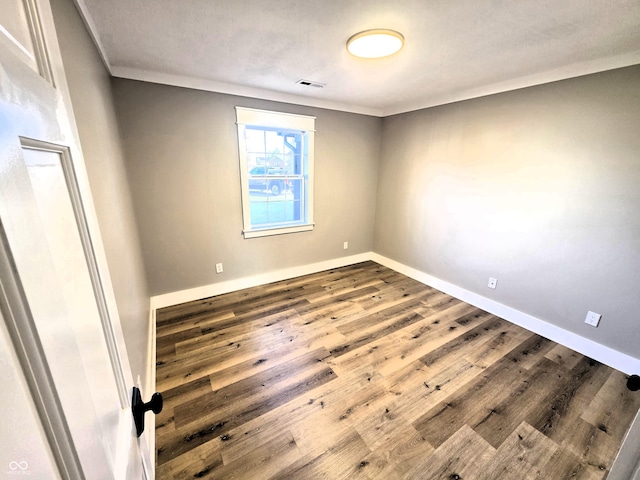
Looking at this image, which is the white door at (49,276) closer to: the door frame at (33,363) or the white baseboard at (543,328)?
the door frame at (33,363)

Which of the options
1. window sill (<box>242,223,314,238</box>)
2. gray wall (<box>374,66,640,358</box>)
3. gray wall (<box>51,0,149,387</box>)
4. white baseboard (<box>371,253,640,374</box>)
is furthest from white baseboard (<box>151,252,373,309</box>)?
gray wall (<box>51,0,149,387</box>)

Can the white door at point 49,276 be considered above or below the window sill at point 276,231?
above

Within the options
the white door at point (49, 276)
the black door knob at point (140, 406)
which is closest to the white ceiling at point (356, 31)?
the white door at point (49, 276)

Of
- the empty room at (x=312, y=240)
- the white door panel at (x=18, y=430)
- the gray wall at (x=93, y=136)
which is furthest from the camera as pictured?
the gray wall at (x=93, y=136)

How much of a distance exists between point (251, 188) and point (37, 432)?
2.99 metres

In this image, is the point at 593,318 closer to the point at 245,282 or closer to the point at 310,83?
the point at 310,83

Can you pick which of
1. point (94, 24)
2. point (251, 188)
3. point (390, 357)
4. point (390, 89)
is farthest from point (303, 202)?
point (94, 24)

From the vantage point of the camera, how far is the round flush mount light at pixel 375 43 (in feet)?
5.08

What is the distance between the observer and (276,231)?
3295 millimetres

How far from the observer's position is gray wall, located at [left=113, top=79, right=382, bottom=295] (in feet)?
7.80

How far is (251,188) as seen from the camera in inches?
122

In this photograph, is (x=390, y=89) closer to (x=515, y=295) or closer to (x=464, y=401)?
(x=515, y=295)

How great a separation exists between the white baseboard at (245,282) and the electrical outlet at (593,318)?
2.59m

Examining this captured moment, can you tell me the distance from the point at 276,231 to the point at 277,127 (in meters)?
1.25
